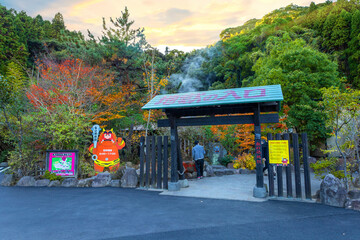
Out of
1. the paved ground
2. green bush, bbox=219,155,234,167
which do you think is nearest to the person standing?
green bush, bbox=219,155,234,167

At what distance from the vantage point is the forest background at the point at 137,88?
9711 millimetres

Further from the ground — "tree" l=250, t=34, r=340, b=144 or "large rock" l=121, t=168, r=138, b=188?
"tree" l=250, t=34, r=340, b=144

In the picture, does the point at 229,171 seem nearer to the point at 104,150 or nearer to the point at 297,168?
the point at 297,168

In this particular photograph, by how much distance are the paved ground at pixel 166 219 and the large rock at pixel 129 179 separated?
1442 mm

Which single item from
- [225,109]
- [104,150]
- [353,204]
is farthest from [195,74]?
[353,204]

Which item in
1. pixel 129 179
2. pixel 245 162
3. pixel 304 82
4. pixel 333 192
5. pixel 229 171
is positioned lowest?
pixel 229 171

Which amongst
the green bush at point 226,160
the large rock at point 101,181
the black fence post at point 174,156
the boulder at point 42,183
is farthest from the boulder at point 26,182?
the green bush at point 226,160

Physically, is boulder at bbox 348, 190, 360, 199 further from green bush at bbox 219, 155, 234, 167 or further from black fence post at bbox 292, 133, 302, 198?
green bush at bbox 219, 155, 234, 167

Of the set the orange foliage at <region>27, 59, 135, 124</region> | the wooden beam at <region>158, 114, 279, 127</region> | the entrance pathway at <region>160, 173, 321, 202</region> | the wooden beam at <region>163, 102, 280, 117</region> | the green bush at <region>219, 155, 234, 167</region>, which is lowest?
the entrance pathway at <region>160, 173, 321, 202</region>

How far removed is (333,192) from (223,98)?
3.60 meters

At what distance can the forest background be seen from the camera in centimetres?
971

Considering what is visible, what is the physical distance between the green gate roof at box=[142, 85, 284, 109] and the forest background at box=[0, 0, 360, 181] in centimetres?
148

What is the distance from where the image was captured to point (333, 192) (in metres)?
5.64

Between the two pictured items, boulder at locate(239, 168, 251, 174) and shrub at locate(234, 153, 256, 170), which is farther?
shrub at locate(234, 153, 256, 170)
